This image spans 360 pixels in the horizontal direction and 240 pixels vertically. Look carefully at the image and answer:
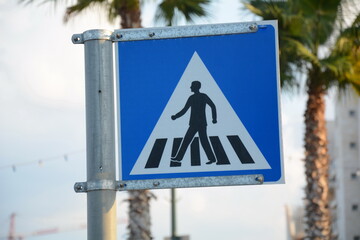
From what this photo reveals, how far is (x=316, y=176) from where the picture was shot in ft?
65.9

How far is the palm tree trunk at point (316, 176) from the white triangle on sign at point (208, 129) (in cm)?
1676

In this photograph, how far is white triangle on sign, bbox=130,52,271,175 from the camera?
3.58 m

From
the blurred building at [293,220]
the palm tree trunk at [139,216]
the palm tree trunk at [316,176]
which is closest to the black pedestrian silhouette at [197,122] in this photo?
the palm tree trunk at [139,216]

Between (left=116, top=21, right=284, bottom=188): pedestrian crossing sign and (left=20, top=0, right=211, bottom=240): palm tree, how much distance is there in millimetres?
13624

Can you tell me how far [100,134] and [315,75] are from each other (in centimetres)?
1741

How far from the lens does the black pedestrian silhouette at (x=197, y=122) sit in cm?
358

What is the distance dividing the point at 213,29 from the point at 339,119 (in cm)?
6689

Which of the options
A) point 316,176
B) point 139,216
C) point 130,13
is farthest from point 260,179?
point 316,176

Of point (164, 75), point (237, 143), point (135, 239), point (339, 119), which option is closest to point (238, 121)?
point (237, 143)

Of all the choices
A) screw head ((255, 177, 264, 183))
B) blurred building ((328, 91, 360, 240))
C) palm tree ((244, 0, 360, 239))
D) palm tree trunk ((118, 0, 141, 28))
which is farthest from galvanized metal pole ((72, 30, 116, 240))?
blurred building ((328, 91, 360, 240))

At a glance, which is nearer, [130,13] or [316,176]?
[130,13]

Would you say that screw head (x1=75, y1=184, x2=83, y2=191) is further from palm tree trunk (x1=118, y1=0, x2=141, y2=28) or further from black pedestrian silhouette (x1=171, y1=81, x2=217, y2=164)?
palm tree trunk (x1=118, y1=0, x2=141, y2=28)

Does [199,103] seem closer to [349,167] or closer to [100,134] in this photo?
[100,134]

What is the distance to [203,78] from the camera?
364cm
